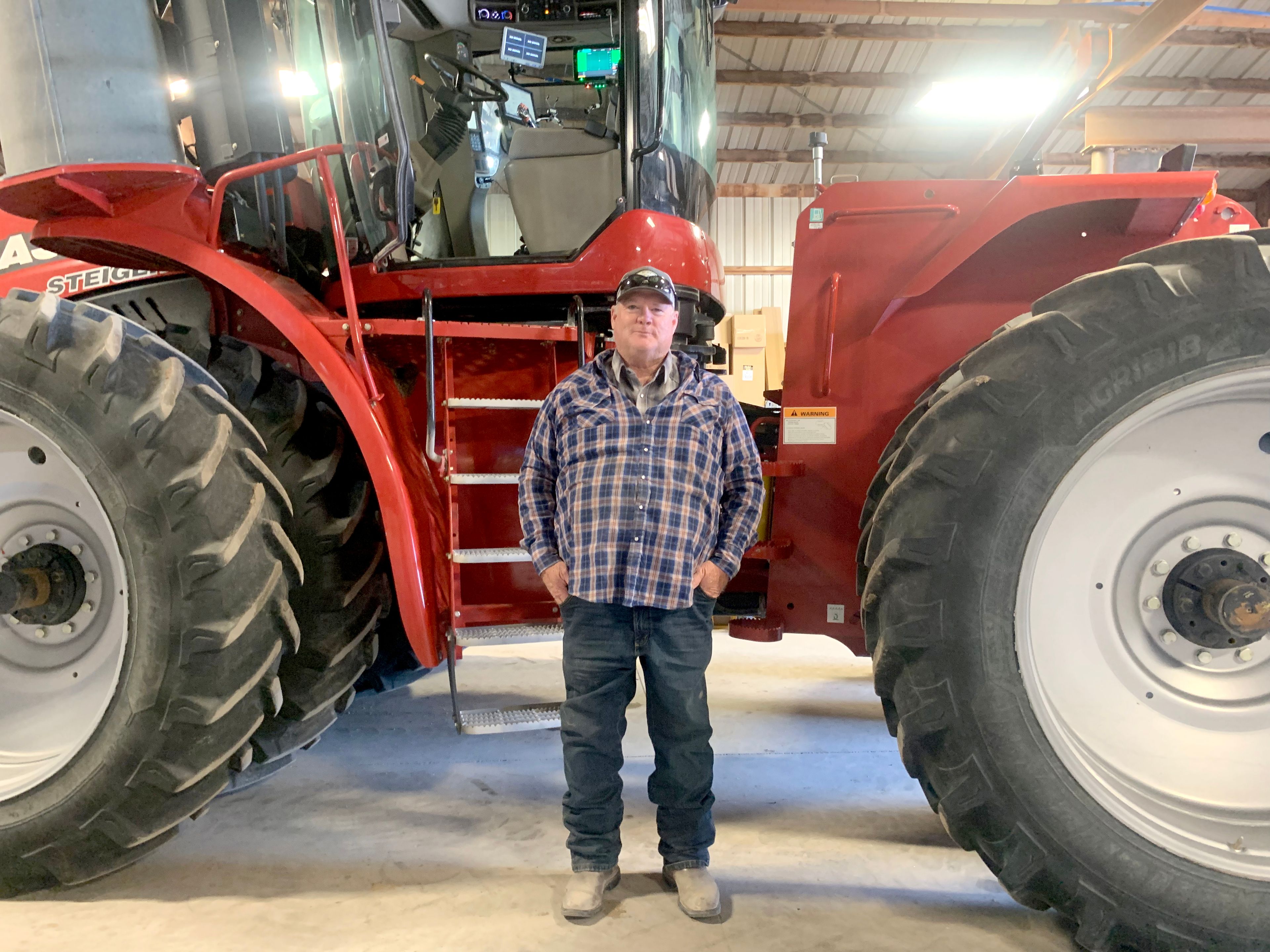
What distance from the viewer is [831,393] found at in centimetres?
242

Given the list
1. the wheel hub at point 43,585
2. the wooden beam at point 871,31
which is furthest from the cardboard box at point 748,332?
the wheel hub at point 43,585

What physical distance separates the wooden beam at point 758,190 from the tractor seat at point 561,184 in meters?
10.5

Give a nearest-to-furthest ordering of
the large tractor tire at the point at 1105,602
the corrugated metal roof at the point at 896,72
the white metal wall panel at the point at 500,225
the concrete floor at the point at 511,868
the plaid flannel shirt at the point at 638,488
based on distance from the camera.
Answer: the large tractor tire at the point at 1105,602 < the concrete floor at the point at 511,868 < the plaid flannel shirt at the point at 638,488 < the white metal wall panel at the point at 500,225 < the corrugated metal roof at the point at 896,72

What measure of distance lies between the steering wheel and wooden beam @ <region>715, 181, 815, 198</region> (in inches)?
398

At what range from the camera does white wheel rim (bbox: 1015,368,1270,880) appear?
75.3 inches

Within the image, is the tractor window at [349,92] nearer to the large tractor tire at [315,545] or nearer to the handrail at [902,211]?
the large tractor tire at [315,545]

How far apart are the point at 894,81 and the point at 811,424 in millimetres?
9308

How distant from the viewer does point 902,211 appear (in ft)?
7.66

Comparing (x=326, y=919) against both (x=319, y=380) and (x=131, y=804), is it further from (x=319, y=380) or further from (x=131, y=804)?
(x=319, y=380)

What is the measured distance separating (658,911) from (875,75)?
10.4 m

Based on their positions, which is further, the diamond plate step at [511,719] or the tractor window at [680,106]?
the tractor window at [680,106]

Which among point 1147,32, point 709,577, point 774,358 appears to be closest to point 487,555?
point 709,577

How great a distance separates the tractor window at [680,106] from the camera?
95.8 inches

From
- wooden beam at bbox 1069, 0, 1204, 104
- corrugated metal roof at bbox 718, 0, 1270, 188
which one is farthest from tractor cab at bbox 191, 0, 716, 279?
corrugated metal roof at bbox 718, 0, 1270, 188
